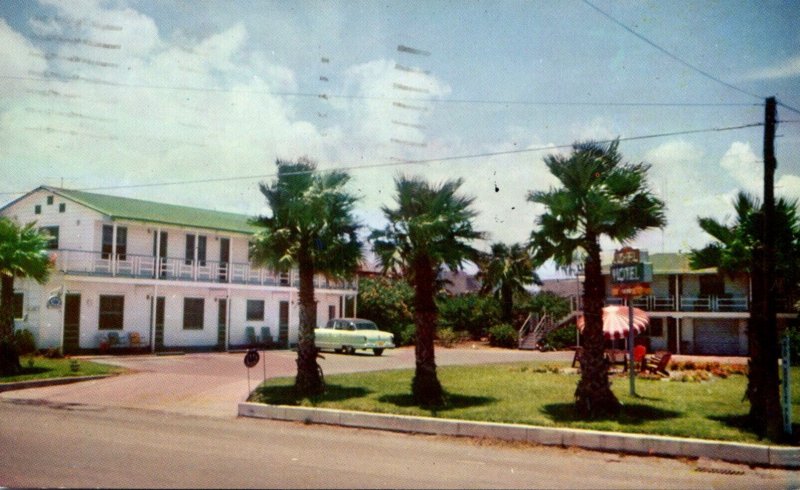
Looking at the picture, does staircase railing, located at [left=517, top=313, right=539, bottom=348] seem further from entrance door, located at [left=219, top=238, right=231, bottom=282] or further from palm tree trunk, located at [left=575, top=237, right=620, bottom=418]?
palm tree trunk, located at [left=575, top=237, right=620, bottom=418]

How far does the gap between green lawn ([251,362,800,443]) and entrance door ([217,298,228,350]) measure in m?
16.4

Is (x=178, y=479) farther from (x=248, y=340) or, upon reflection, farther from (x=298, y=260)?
(x=248, y=340)

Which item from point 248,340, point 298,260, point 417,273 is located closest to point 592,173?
point 417,273

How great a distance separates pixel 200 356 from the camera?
30.0 m

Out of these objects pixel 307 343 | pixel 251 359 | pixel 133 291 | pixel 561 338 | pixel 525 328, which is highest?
pixel 133 291

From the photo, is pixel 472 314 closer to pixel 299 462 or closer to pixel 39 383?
pixel 39 383

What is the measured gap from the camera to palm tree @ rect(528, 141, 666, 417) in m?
13.1

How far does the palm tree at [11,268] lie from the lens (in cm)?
2034

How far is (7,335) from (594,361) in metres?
17.5

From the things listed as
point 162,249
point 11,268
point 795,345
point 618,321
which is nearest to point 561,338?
point 795,345

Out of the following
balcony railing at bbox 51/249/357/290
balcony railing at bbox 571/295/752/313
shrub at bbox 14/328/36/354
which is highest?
balcony railing at bbox 51/249/357/290

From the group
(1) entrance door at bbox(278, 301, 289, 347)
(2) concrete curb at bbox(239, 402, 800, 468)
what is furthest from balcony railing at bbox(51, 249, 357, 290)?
(2) concrete curb at bbox(239, 402, 800, 468)

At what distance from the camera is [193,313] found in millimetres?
33625

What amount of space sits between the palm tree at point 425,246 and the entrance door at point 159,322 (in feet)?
66.1
